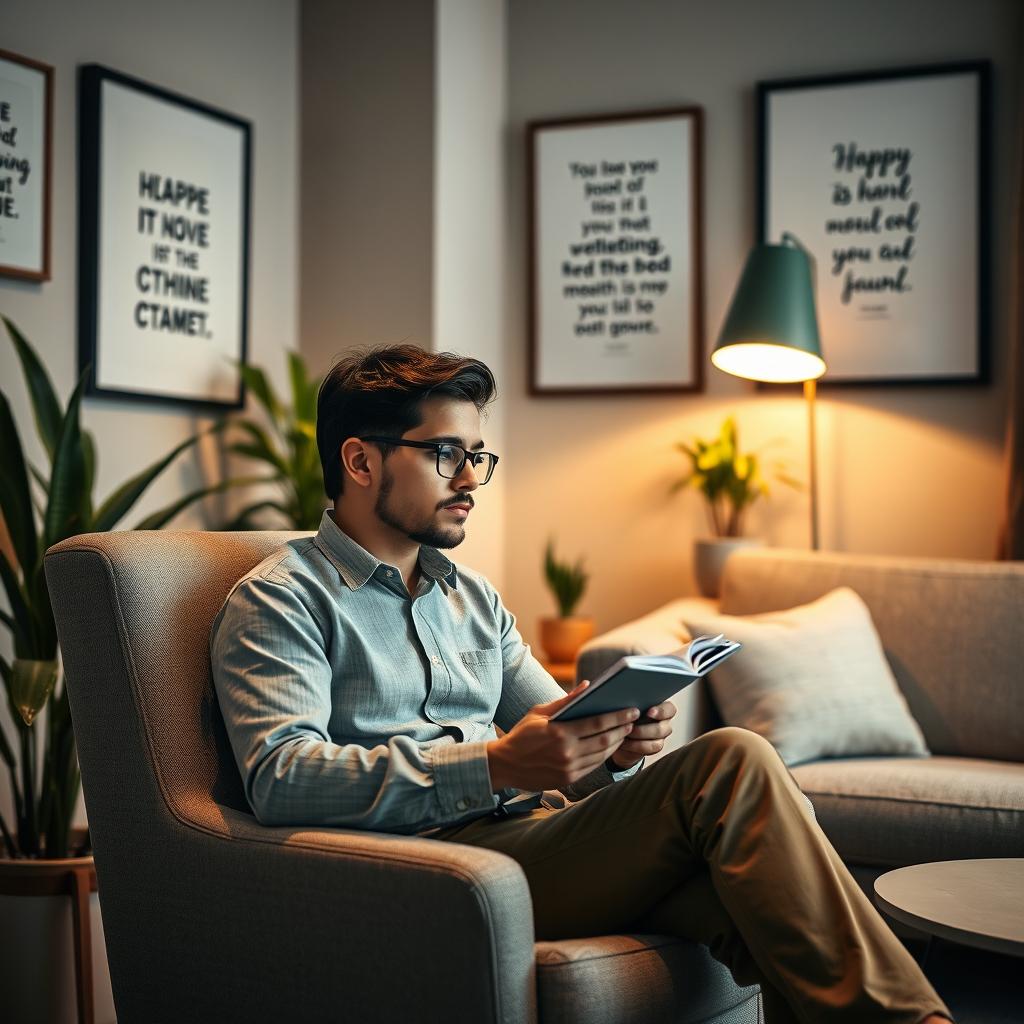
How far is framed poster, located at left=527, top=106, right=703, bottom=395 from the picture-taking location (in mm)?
3660

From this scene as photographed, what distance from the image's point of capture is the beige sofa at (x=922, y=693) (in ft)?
7.89

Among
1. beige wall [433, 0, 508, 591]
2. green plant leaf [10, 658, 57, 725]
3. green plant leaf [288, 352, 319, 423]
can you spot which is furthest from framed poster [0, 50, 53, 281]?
beige wall [433, 0, 508, 591]

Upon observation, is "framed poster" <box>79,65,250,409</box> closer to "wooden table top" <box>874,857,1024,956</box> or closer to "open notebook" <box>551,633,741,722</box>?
→ "open notebook" <box>551,633,741,722</box>

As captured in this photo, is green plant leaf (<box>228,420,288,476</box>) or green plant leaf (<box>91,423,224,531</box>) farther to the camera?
green plant leaf (<box>228,420,288,476</box>)

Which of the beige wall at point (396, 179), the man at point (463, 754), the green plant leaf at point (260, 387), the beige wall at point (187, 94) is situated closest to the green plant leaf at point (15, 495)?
the beige wall at point (187, 94)

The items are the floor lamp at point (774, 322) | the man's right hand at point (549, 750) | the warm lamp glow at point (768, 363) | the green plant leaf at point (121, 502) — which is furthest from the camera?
the warm lamp glow at point (768, 363)

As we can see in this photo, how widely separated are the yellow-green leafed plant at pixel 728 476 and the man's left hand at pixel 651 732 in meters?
1.78

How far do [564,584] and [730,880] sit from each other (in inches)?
81.6

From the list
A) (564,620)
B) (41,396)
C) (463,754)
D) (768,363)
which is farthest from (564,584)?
(463,754)

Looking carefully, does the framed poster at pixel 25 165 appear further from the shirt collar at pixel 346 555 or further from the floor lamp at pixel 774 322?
the floor lamp at pixel 774 322

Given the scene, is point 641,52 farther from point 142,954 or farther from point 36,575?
point 142,954

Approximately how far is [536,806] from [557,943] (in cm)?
36

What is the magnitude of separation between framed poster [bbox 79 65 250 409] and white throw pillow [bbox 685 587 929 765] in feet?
4.62

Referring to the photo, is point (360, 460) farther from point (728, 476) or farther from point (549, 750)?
point (728, 476)
